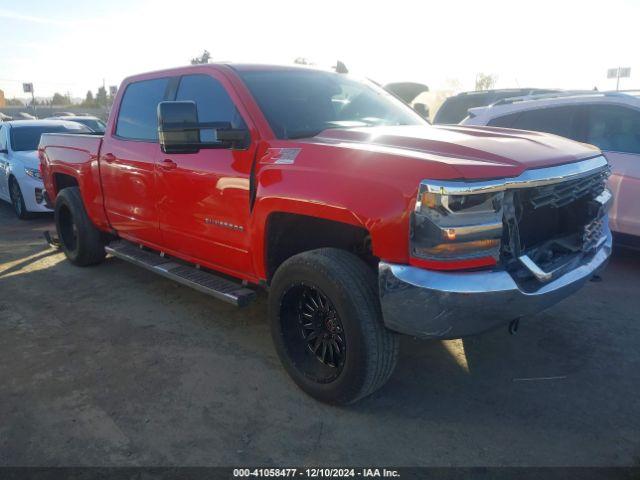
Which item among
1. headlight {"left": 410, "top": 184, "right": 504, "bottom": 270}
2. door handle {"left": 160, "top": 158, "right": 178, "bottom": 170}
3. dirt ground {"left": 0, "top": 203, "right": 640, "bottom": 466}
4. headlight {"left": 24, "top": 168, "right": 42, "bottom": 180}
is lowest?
dirt ground {"left": 0, "top": 203, "right": 640, "bottom": 466}

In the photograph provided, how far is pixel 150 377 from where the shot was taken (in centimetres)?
343

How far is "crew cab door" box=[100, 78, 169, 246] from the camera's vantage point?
14.2ft

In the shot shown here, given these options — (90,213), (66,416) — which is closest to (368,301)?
(66,416)

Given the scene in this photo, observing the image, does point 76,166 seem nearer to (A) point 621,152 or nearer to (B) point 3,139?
(B) point 3,139

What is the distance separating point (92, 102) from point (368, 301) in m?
72.1

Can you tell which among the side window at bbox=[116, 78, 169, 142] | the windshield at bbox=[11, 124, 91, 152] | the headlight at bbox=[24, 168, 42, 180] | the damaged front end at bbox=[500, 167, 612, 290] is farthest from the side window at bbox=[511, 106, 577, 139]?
the headlight at bbox=[24, 168, 42, 180]

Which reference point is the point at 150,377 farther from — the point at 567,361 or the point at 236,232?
the point at 567,361

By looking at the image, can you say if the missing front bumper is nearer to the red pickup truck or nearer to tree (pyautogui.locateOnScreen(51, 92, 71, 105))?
the red pickup truck

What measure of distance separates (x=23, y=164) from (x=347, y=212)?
7.76m

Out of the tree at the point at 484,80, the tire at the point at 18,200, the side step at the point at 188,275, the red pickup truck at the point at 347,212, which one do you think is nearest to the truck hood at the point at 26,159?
the tire at the point at 18,200

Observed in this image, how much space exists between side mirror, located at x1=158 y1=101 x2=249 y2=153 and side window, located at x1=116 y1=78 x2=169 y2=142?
3.61 ft

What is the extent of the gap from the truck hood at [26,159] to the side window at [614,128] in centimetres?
789

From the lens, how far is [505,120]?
632 centimetres

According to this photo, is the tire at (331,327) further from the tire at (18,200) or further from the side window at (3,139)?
the side window at (3,139)
